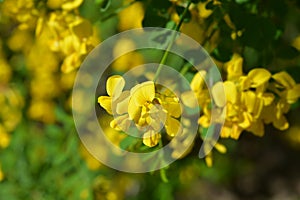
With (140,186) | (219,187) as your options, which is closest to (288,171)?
(219,187)

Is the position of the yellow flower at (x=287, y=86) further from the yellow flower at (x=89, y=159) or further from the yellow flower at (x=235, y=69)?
the yellow flower at (x=89, y=159)

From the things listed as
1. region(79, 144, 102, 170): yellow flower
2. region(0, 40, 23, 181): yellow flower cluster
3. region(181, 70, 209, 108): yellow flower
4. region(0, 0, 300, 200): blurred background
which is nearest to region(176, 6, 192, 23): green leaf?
region(0, 0, 300, 200): blurred background

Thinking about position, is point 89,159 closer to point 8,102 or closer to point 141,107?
point 8,102

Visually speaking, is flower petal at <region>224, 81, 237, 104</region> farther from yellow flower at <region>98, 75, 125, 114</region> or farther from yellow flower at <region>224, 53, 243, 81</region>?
yellow flower at <region>98, 75, 125, 114</region>

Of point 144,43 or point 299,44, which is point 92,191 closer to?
point 144,43

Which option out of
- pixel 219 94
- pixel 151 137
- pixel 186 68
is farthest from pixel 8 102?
pixel 151 137

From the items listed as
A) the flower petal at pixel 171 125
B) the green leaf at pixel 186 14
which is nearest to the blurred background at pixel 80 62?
the green leaf at pixel 186 14
